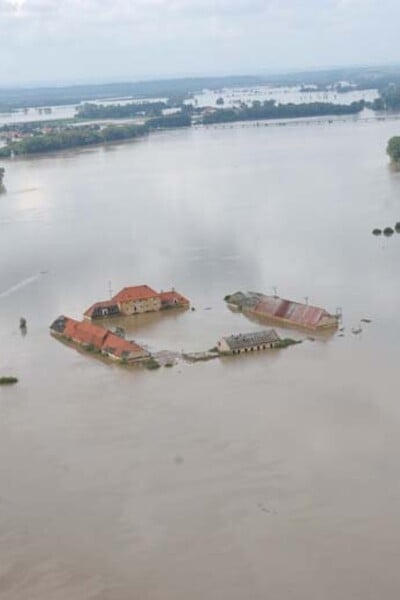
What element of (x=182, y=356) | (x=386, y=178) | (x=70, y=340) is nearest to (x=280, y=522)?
(x=182, y=356)

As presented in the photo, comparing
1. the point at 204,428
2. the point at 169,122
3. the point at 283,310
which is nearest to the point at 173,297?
the point at 283,310

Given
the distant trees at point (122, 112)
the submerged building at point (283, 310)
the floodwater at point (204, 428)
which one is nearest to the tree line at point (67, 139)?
the distant trees at point (122, 112)

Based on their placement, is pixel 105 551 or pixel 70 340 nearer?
pixel 105 551

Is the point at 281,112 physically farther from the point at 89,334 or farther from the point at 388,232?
the point at 89,334

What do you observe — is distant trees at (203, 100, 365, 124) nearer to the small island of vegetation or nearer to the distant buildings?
the distant buildings

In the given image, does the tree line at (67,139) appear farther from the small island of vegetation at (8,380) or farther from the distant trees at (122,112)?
the small island of vegetation at (8,380)

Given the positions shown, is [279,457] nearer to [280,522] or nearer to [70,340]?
[280,522]

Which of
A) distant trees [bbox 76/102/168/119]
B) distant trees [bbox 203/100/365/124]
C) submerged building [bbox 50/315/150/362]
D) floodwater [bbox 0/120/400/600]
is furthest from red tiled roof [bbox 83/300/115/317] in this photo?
distant trees [bbox 76/102/168/119]
